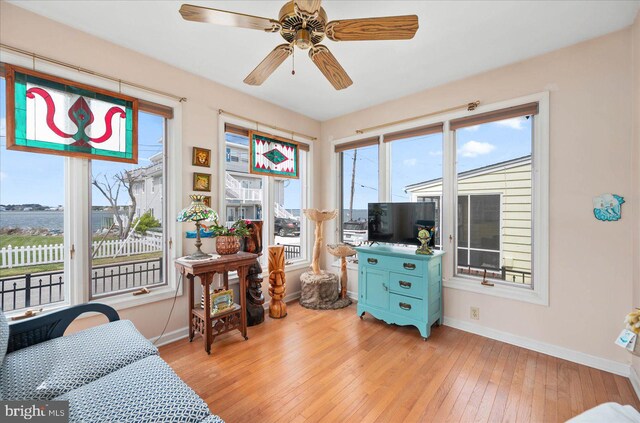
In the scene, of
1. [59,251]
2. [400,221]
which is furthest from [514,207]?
[59,251]

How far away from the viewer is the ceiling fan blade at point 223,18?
1.39 metres

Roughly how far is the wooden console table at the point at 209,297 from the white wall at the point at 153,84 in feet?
0.81

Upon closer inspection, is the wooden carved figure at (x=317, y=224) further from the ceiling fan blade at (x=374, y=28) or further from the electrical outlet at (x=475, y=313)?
the ceiling fan blade at (x=374, y=28)

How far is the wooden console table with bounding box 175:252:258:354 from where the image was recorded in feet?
7.66

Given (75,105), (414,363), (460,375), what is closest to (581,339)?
(460,375)

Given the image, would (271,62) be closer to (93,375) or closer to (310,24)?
(310,24)

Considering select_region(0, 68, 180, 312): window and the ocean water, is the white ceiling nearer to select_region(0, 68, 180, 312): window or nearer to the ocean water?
select_region(0, 68, 180, 312): window

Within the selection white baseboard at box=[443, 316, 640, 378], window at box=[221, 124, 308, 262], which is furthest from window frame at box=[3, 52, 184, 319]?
white baseboard at box=[443, 316, 640, 378]

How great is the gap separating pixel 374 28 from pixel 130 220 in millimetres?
2528

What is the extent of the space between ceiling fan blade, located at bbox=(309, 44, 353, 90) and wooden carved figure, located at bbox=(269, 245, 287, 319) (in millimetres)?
1960

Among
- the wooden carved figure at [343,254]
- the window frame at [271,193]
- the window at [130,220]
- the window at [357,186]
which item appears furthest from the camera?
the window at [357,186]

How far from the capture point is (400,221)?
120 inches

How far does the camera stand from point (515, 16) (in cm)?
191

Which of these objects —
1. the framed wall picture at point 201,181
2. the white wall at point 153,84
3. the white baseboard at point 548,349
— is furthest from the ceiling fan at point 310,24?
the white baseboard at point 548,349
